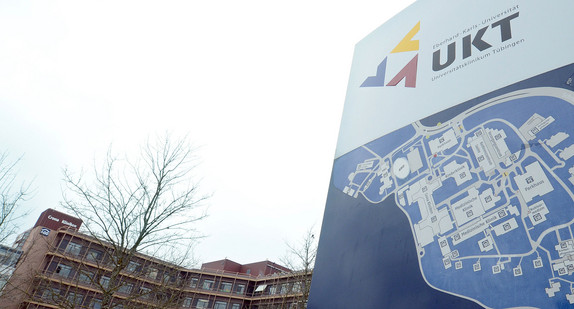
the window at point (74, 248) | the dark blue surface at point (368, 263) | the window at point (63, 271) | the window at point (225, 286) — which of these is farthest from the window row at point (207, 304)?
the dark blue surface at point (368, 263)

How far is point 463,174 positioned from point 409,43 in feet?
11.7

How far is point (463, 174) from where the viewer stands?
15.3 ft

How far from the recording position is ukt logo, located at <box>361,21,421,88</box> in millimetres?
6594

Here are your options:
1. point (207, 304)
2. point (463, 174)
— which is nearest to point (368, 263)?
point (463, 174)

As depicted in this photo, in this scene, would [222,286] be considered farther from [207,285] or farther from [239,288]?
[239,288]

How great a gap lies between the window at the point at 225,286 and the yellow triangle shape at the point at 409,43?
1670 inches

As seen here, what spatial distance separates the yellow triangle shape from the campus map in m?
2.25

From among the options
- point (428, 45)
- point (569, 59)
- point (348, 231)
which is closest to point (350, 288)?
point (348, 231)

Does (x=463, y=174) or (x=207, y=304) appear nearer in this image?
(x=463, y=174)

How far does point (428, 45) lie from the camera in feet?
21.5

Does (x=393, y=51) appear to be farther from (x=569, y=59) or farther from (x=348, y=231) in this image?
→ (x=348, y=231)

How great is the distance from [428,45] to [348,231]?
12.7 ft

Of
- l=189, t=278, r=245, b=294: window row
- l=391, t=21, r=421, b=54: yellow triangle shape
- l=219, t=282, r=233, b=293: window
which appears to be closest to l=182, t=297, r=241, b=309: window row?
l=189, t=278, r=245, b=294: window row

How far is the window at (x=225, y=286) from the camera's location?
143 feet
